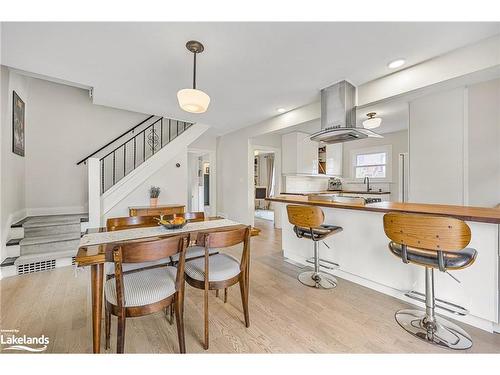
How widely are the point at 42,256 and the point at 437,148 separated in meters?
5.46

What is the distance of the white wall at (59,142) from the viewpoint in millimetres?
3756

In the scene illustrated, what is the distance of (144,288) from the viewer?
131cm

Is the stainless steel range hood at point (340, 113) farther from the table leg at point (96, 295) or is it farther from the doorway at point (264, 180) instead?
the doorway at point (264, 180)

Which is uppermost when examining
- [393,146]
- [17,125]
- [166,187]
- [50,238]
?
[393,146]

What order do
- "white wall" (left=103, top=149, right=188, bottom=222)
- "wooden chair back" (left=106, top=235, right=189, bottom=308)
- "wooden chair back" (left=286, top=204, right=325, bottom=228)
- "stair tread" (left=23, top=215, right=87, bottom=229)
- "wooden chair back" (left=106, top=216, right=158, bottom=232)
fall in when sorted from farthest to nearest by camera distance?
"white wall" (left=103, top=149, right=188, bottom=222) → "stair tread" (left=23, top=215, right=87, bottom=229) → "wooden chair back" (left=286, top=204, right=325, bottom=228) → "wooden chair back" (left=106, top=216, right=158, bottom=232) → "wooden chair back" (left=106, top=235, right=189, bottom=308)

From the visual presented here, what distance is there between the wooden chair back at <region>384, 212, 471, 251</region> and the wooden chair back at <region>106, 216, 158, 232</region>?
86.7 inches

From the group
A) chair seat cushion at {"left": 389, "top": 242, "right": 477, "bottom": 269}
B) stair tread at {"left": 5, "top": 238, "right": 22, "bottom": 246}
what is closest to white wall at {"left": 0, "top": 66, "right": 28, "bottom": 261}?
stair tread at {"left": 5, "top": 238, "right": 22, "bottom": 246}

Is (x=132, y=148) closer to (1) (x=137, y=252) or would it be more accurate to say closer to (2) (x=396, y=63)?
(1) (x=137, y=252)

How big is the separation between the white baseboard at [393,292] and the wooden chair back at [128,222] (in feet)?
6.99

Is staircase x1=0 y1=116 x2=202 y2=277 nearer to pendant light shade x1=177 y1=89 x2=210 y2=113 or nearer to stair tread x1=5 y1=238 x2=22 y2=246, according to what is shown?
stair tread x1=5 y1=238 x2=22 y2=246

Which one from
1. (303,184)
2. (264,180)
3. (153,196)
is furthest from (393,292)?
(264,180)

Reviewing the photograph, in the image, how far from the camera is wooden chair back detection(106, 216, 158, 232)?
6.34ft

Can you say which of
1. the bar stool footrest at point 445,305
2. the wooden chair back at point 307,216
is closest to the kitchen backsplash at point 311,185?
the wooden chair back at point 307,216

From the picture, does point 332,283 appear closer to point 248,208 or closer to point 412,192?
point 412,192
